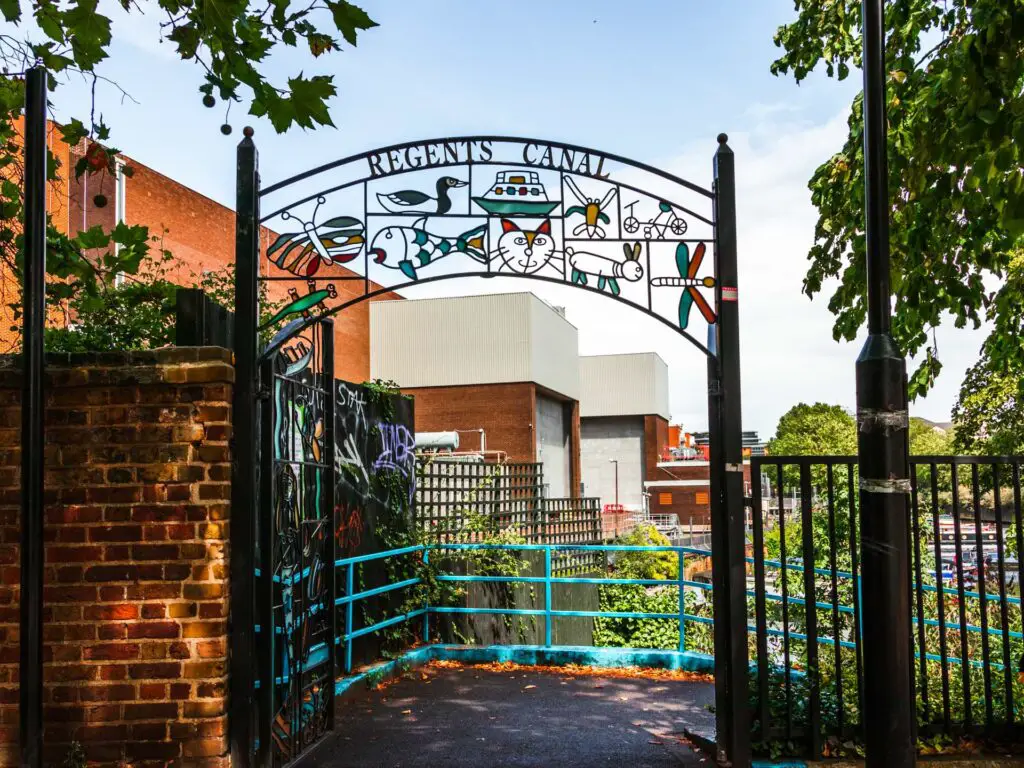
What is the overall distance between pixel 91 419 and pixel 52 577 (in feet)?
2.64

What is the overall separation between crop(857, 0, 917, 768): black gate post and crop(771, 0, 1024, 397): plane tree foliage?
3.93 ft

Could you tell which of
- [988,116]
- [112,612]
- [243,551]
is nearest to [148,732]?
[112,612]

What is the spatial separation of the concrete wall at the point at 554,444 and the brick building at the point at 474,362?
0.82ft

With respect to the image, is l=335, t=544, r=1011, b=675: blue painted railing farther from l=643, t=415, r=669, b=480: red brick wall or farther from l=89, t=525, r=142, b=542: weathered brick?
l=643, t=415, r=669, b=480: red brick wall

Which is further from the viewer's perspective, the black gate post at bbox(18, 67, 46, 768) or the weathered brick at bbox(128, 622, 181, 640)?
the weathered brick at bbox(128, 622, 181, 640)

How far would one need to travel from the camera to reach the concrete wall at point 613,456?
59656mm

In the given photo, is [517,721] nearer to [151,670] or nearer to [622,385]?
[151,670]

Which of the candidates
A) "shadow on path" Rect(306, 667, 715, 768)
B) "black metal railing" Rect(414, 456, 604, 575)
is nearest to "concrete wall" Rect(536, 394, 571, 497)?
"black metal railing" Rect(414, 456, 604, 575)

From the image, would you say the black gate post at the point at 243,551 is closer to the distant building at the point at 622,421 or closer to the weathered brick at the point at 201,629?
the weathered brick at the point at 201,629

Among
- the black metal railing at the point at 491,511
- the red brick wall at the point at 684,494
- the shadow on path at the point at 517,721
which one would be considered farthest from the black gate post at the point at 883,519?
the red brick wall at the point at 684,494

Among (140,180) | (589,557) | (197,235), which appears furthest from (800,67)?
(197,235)

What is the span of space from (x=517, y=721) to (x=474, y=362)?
112 feet

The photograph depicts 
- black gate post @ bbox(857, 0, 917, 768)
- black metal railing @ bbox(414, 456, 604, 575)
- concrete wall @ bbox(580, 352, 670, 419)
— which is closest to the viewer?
black gate post @ bbox(857, 0, 917, 768)

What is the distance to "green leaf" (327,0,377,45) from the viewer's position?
4.88 metres
